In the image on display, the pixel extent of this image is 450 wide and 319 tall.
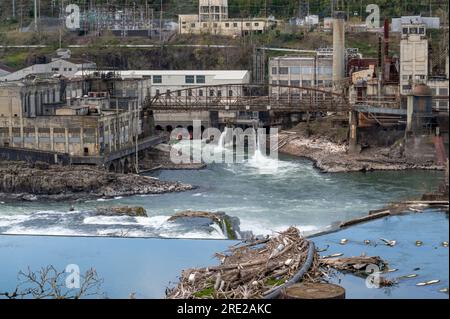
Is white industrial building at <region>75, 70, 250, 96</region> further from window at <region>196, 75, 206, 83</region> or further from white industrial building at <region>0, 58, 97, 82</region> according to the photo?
white industrial building at <region>0, 58, 97, 82</region>

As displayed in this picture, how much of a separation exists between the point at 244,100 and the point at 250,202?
557 centimetres

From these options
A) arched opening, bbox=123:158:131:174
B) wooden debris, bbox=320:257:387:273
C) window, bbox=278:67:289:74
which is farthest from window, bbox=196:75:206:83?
wooden debris, bbox=320:257:387:273

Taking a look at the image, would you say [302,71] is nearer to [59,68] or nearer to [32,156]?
[59,68]

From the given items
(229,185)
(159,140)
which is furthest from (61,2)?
(229,185)

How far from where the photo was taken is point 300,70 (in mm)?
17344

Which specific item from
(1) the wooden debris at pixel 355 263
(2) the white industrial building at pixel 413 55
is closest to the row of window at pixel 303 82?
(2) the white industrial building at pixel 413 55

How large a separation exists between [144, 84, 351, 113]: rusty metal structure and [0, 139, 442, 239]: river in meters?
1.26

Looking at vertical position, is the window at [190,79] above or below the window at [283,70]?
below

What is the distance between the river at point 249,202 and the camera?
748 centimetres

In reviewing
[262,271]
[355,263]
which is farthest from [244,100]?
[262,271]

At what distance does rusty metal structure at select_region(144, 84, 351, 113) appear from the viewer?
49.0ft

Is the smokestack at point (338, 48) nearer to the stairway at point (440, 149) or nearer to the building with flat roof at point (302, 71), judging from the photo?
the building with flat roof at point (302, 71)

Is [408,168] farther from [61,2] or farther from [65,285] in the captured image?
[61,2]

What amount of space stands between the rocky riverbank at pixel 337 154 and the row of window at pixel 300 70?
80.1 inches
